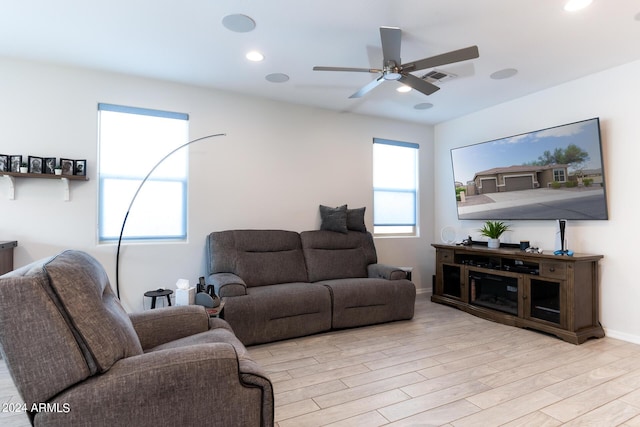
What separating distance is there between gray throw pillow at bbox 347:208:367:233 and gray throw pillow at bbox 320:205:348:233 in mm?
131

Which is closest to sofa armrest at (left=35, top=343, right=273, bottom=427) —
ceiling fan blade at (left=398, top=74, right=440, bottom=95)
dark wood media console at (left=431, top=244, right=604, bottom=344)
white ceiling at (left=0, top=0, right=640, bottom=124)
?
white ceiling at (left=0, top=0, right=640, bottom=124)

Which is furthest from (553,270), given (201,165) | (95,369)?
(201,165)

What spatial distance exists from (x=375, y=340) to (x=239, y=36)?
3.01 meters

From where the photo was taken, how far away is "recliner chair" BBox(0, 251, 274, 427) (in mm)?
1096

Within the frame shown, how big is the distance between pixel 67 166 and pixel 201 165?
4.11 ft

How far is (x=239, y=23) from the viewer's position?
8.48 ft

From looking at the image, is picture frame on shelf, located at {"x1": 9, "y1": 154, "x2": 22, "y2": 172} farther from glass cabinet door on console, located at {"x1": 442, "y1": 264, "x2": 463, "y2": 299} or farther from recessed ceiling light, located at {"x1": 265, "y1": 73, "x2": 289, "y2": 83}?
glass cabinet door on console, located at {"x1": 442, "y1": 264, "x2": 463, "y2": 299}

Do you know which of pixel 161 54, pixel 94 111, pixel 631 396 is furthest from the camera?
pixel 94 111

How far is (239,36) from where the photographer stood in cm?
277

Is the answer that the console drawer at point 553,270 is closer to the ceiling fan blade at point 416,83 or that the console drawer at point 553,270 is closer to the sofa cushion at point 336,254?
the sofa cushion at point 336,254

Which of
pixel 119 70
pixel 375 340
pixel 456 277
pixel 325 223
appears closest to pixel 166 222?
pixel 119 70

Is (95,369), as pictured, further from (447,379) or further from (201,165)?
(201,165)

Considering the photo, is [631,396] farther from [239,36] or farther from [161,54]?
[161,54]

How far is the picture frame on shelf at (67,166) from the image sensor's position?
3.21 meters
